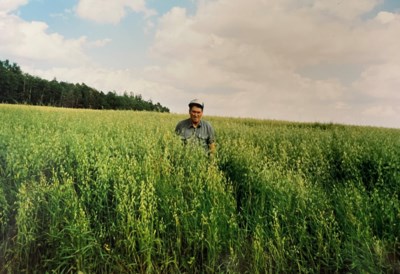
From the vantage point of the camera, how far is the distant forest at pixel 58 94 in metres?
61.2

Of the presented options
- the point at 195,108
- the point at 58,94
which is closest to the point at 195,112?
the point at 195,108

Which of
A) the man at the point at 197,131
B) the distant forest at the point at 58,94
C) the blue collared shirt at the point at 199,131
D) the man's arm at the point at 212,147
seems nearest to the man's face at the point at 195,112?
the man at the point at 197,131

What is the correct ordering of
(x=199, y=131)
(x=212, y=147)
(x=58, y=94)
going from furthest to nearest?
(x=58, y=94)
(x=199, y=131)
(x=212, y=147)

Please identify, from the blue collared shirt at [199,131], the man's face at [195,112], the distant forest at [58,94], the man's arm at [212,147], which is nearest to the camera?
the man's arm at [212,147]

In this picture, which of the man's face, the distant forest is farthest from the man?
the distant forest

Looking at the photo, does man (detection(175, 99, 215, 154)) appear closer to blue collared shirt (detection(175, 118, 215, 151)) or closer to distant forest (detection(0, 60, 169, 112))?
blue collared shirt (detection(175, 118, 215, 151))

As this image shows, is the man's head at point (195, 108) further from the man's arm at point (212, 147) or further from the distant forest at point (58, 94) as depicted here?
the distant forest at point (58, 94)

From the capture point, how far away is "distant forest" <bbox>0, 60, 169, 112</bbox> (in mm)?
61219

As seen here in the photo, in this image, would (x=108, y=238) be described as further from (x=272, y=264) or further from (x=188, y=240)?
(x=272, y=264)

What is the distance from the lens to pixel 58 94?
69000 millimetres

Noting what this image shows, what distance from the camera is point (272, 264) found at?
3557mm

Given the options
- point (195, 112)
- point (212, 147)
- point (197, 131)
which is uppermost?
point (195, 112)

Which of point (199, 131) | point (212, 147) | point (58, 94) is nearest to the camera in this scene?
point (212, 147)

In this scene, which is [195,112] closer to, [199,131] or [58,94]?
[199,131]
